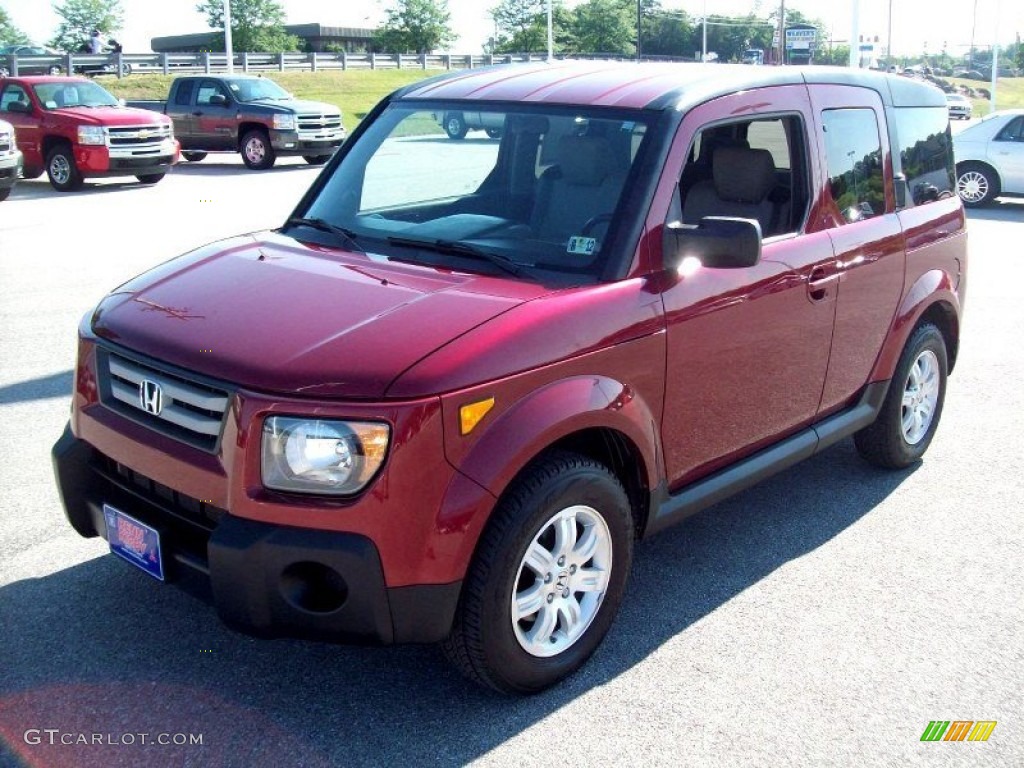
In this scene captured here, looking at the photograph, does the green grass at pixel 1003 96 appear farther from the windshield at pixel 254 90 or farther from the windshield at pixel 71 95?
the windshield at pixel 71 95

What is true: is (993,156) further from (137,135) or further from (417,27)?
(417,27)

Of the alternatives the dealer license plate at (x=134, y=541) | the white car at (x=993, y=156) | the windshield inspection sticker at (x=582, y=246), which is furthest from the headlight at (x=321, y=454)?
the white car at (x=993, y=156)

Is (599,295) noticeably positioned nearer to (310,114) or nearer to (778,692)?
(778,692)

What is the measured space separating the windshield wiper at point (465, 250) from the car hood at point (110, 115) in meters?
16.5

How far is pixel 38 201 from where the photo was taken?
1739 centimetres

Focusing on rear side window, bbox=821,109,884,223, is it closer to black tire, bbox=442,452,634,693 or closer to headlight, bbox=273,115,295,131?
black tire, bbox=442,452,634,693

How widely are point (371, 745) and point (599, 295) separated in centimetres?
156

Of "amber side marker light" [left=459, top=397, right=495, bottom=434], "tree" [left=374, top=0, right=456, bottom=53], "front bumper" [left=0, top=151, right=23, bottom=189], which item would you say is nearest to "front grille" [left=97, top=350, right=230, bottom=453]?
"amber side marker light" [left=459, top=397, right=495, bottom=434]

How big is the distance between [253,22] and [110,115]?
2500 inches

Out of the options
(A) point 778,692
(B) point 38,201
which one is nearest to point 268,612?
(A) point 778,692

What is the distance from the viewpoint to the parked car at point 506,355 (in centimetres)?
308

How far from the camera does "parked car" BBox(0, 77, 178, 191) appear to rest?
737 inches

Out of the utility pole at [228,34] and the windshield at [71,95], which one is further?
the utility pole at [228,34]

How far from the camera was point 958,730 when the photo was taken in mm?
3455
